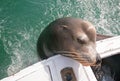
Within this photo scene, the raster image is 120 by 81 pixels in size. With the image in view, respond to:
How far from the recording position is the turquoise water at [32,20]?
6.49 m

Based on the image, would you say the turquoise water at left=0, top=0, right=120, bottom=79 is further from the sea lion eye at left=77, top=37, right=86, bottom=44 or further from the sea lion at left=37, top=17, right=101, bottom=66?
Result: the sea lion eye at left=77, top=37, right=86, bottom=44

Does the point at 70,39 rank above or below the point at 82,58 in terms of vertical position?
above

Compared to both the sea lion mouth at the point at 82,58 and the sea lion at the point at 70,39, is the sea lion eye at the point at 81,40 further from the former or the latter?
the sea lion mouth at the point at 82,58

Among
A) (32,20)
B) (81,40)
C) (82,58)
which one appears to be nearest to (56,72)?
(82,58)

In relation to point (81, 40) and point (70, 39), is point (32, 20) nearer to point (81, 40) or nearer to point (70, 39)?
point (70, 39)

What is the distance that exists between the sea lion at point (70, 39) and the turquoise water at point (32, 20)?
1.63 m

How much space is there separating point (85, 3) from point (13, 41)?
252 centimetres

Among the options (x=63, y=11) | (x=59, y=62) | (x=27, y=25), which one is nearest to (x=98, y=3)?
(x=63, y=11)

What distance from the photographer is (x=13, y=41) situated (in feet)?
22.3

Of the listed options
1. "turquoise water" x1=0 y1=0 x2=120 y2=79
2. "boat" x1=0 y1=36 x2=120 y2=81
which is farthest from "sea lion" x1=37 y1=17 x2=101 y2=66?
"turquoise water" x1=0 y1=0 x2=120 y2=79

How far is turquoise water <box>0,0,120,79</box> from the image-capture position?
649 cm

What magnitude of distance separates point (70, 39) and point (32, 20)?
3.15 metres

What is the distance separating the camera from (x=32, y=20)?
7480 mm

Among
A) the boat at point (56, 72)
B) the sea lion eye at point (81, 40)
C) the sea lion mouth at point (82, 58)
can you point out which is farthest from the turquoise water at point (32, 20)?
the boat at point (56, 72)
